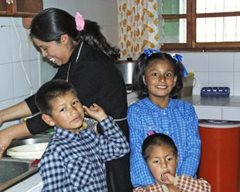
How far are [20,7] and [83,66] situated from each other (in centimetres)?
53

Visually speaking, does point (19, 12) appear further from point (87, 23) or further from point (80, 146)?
point (80, 146)

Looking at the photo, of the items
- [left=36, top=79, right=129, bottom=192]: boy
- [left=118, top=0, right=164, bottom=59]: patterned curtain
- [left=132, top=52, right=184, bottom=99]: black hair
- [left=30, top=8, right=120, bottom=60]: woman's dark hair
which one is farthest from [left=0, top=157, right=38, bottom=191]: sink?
[left=118, top=0, right=164, bottom=59]: patterned curtain

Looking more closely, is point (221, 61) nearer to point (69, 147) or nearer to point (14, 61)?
point (14, 61)

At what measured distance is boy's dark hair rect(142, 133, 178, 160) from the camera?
176 cm

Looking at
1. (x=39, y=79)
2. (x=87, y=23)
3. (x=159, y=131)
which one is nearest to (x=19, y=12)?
(x=87, y=23)

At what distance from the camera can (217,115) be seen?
3352 millimetres

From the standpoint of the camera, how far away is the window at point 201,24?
384 cm

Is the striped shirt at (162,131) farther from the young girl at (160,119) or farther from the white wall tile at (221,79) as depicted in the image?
the white wall tile at (221,79)

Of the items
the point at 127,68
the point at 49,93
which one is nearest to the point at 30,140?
the point at 49,93

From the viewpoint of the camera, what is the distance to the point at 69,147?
1.52m

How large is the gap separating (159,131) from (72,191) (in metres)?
0.62

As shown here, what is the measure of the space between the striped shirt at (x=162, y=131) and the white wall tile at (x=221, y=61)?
1.80 meters

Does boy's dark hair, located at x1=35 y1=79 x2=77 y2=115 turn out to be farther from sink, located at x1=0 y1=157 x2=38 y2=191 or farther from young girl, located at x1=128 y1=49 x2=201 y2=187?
young girl, located at x1=128 y1=49 x2=201 y2=187

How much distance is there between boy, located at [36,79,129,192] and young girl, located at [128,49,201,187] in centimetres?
34
